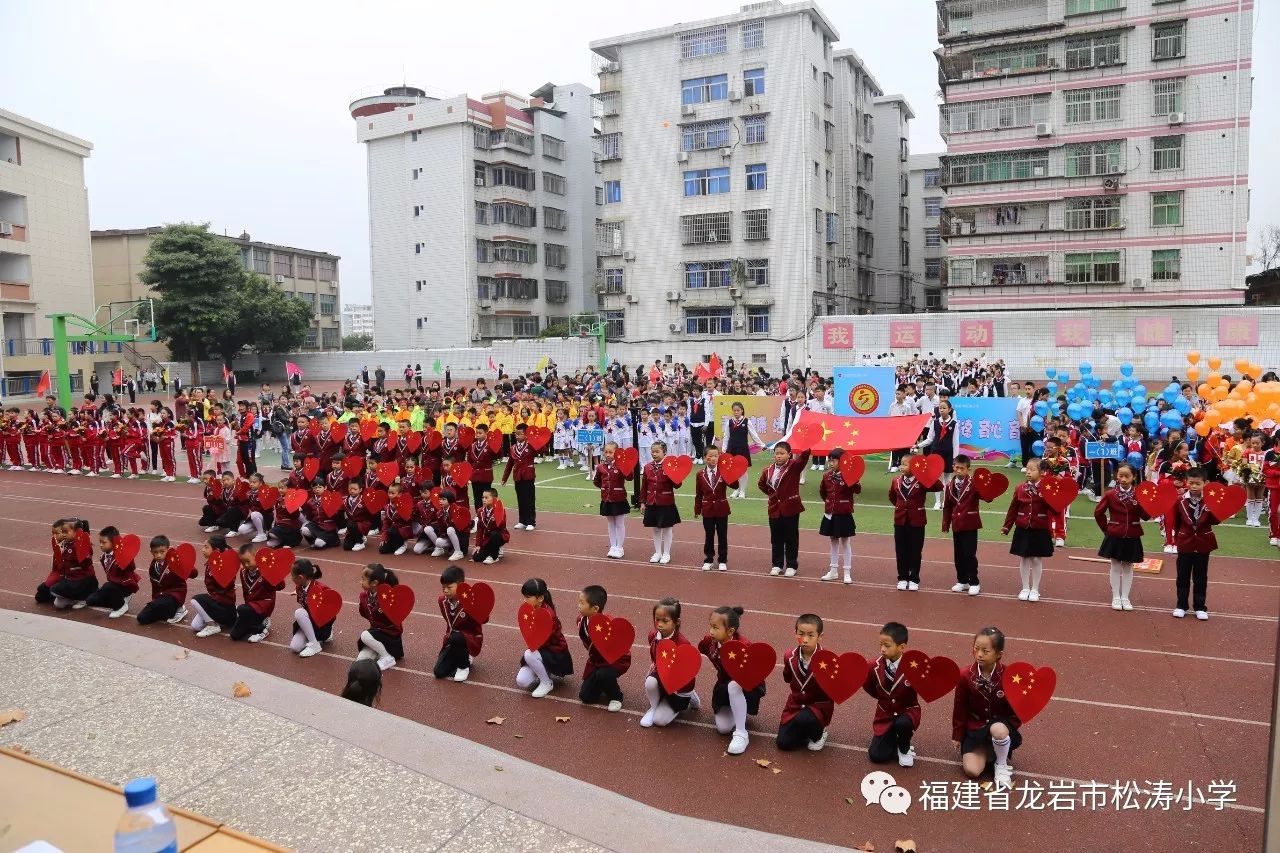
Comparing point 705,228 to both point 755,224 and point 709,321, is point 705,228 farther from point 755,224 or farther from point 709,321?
point 709,321

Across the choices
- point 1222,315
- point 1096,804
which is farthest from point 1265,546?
point 1222,315

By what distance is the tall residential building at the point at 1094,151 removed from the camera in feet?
113

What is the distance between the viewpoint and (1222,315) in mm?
32844

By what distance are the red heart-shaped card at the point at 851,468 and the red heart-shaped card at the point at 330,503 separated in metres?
7.38

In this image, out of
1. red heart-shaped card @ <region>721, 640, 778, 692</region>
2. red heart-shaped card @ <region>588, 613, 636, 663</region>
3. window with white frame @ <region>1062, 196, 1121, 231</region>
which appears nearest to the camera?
red heart-shaped card @ <region>721, 640, 778, 692</region>

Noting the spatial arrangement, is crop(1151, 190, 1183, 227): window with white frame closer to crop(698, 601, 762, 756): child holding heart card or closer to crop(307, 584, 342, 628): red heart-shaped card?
crop(698, 601, 762, 756): child holding heart card

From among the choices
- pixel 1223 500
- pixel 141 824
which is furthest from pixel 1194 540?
pixel 141 824

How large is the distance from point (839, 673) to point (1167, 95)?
37588 mm

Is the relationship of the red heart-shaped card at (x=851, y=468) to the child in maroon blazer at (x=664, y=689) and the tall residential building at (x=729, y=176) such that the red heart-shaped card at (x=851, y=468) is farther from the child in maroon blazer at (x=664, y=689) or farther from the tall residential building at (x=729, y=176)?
the tall residential building at (x=729, y=176)

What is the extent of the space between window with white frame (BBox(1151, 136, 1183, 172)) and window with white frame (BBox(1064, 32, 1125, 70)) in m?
3.57

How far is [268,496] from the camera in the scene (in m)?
14.1

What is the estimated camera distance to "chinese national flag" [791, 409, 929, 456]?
52.0ft

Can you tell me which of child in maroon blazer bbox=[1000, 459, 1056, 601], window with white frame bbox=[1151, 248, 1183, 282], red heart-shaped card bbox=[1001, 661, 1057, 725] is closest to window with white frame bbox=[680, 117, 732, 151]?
window with white frame bbox=[1151, 248, 1183, 282]

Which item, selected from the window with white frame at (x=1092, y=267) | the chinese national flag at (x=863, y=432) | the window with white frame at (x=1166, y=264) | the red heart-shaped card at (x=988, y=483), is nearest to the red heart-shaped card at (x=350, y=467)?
the chinese national flag at (x=863, y=432)
